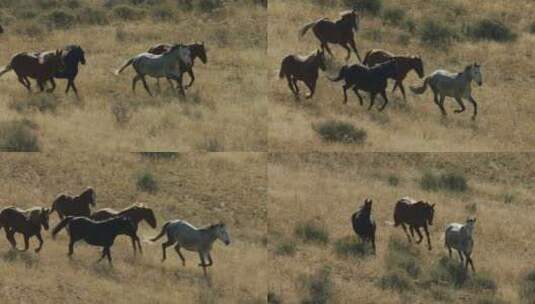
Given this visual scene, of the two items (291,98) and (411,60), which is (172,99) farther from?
(411,60)

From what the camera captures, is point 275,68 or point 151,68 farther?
point 275,68

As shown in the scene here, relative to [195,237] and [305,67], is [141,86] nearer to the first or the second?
[305,67]

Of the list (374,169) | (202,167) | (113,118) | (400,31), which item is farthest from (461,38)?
(113,118)

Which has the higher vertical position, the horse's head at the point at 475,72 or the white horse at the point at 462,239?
the horse's head at the point at 475,72

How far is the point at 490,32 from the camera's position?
5031 cm

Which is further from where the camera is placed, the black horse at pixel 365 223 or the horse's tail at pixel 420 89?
the horse's tail at pixel 420 89

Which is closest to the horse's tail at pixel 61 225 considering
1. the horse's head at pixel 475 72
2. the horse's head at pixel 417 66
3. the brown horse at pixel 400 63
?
the brown horse at pixel 400 63

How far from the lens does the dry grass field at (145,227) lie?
3262 centimetres

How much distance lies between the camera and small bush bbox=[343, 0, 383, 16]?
51.6 m

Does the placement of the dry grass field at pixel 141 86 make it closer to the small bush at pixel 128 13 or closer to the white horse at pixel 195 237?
the small bush at pixel 128 13

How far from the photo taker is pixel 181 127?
127 feet

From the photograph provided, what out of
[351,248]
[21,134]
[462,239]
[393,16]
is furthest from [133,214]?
[393,16]

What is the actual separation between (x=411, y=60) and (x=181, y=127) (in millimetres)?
6299

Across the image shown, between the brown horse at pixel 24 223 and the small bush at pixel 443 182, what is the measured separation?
12920 millimetres
